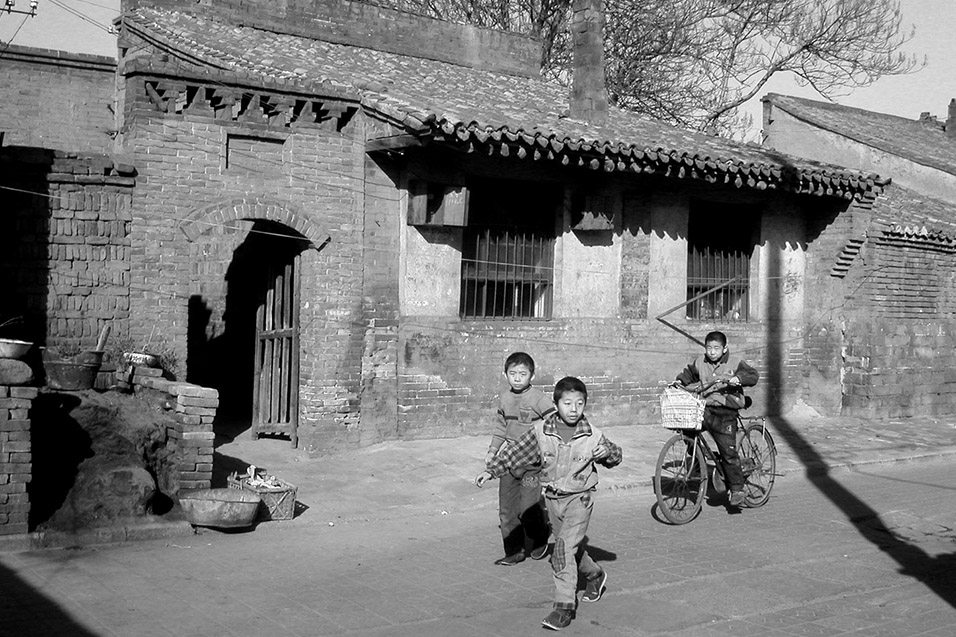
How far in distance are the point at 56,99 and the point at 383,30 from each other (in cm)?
561

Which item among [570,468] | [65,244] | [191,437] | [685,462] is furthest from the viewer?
[65,244]

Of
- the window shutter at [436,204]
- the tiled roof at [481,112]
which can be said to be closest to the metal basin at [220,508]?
the tiled roof at [481,112]

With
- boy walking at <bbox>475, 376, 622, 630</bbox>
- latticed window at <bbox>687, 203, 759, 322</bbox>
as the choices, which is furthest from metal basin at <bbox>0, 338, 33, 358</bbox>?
latticed window at <bbox>687, 203, 759, 322</bbox>

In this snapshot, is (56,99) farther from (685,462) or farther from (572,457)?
(572,457)

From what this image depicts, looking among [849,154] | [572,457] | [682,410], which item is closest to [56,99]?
[682,410]

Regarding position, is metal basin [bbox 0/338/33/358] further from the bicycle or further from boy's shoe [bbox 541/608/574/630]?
the bicycle

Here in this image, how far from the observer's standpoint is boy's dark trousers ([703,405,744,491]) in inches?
385

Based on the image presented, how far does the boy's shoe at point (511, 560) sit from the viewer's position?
786 centimetres

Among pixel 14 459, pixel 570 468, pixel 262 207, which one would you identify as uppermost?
pixel 262 207

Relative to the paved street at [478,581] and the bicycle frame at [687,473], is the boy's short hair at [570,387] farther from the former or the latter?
the bicycle frame at [687,473]

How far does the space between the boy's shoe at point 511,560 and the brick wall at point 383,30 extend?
1144 cm

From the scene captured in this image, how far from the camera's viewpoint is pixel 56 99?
17.8 meters

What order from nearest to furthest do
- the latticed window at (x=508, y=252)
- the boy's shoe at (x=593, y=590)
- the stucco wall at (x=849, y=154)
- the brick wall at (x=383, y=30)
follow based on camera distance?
1. the boy's shoe at (x=593, y=590)
2. the latticed window at (x=508, y=252)
3. the brick wall at (x=383, y=30)
4. the stucco wall at (x=849, y=154)

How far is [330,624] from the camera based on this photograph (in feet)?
20.5
